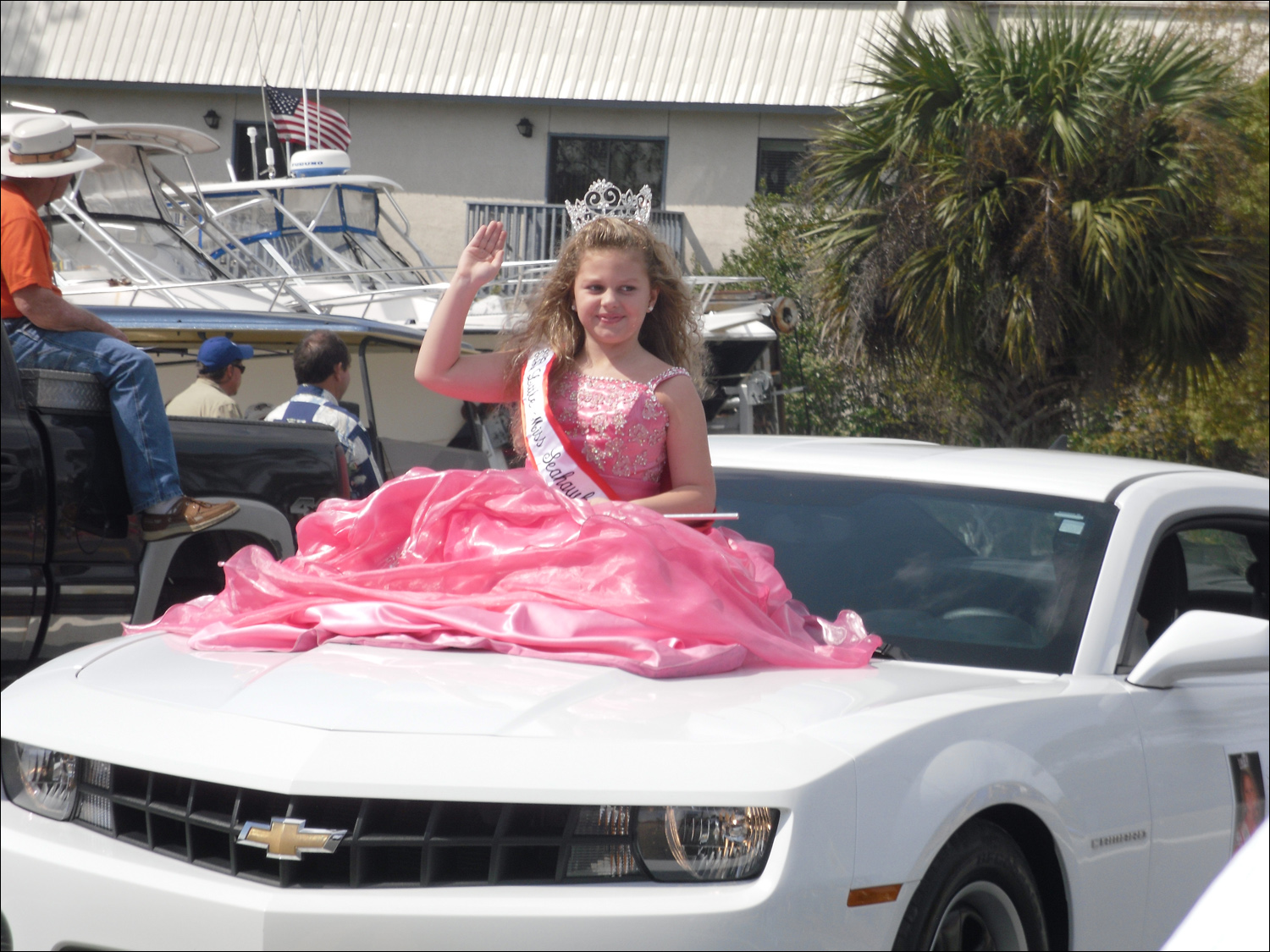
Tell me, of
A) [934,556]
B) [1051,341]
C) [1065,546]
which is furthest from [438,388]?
[1051,341]

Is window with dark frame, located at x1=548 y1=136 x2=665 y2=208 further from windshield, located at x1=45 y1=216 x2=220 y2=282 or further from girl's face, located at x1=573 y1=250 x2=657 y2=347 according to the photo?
girl's face, located at x1=573 y1=250 x2=657 y2=347

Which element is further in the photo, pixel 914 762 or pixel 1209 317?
pixel 1209 317

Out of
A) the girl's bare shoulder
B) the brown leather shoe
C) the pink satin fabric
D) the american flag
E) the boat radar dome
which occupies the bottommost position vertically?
the brown leather shoe

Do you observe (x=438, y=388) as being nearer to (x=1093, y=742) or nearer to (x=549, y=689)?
(x=549, y=689)

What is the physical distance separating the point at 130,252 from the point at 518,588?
8.80 m

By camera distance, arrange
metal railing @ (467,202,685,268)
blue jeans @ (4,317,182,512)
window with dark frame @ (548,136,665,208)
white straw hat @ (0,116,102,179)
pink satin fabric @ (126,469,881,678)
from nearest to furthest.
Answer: pink satin fabric @ (126,469,881,678) < blue jeans @ (4,317,182,512) < white straw hat @ (0,116,102,179) < metal railing @ (467,202,685,268) < window with dark frame @ (548,136,665,208)

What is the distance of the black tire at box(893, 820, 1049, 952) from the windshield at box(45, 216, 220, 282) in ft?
30.6

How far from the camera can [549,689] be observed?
2.55m

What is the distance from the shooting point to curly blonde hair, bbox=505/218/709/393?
11.4 ft

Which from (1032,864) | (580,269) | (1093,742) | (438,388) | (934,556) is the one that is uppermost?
(580,269)

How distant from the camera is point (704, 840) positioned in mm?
2285

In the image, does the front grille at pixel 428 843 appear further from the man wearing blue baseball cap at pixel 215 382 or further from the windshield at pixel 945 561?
the man wearing blue baseball cap at pixel 215 382

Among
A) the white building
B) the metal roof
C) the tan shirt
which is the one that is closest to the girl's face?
the tan shirt

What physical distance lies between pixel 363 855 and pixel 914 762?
0.96 m
